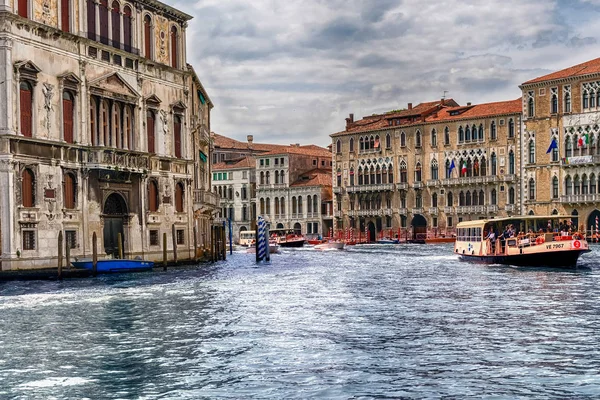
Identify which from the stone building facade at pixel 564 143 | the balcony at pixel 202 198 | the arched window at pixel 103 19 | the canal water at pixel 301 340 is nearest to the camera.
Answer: the canal water at pixel 301 340

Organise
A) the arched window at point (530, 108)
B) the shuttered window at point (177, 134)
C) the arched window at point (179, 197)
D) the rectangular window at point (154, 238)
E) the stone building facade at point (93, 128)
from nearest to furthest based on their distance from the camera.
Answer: the stone building facade at point (93, 128)
the rectangular window at point (154, 238)
the arched window at point (179, 197)
the shuttered window at point (177, 134)
the arched window at point (530, 108)

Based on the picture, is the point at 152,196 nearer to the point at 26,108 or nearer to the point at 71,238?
the point at 71,238

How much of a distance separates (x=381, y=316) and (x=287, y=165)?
6670cm

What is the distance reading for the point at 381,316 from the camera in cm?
1862

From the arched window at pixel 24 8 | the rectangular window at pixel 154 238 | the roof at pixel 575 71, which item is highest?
the roof at pixel 575 71

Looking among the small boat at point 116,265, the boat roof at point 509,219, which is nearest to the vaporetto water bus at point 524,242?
the boat roof at point 509,219

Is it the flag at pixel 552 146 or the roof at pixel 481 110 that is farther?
the roof at pixel 481 110

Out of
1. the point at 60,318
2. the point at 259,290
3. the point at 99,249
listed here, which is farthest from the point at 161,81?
the point at 60,318

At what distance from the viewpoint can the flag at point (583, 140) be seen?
64812 mm

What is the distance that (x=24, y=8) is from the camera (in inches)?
1141

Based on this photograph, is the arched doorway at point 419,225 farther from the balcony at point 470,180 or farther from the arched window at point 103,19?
the arched window at point 103,19

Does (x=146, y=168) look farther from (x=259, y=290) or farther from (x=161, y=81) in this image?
(x=259, y=290)

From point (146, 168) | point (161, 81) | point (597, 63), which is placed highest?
point (597, 63)

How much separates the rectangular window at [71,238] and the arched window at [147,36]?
26.2ft
